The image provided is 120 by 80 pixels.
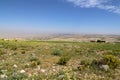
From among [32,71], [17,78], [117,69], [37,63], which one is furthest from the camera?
[37,63]

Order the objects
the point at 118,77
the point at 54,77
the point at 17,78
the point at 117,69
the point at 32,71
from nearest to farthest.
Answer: the point at 17,78 < the point at 54,77 < the point at 118,77 < the point at 32,71 < the point at 117,69

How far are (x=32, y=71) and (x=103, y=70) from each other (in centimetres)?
426

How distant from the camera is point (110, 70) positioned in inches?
527

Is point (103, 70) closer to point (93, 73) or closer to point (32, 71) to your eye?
point (93, 73)

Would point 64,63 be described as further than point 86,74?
Yes

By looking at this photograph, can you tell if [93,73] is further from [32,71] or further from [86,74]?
[32,71]

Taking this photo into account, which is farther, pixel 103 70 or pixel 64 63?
pixel 64 63

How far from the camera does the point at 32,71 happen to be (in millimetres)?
13078

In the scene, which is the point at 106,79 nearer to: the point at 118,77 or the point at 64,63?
the point at 118,77

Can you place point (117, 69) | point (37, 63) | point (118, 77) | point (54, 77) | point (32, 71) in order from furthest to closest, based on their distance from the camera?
point (37, 63) → point (117, 69) → point (32, 71) → point (118, 77) → point (54, 77)

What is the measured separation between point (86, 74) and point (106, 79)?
1262mm

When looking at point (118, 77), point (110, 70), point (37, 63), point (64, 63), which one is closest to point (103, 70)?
point (110, 70)

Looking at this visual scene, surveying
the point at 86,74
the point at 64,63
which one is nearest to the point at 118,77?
the point at 86,74

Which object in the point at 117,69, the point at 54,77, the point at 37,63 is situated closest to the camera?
the point at 54,77
